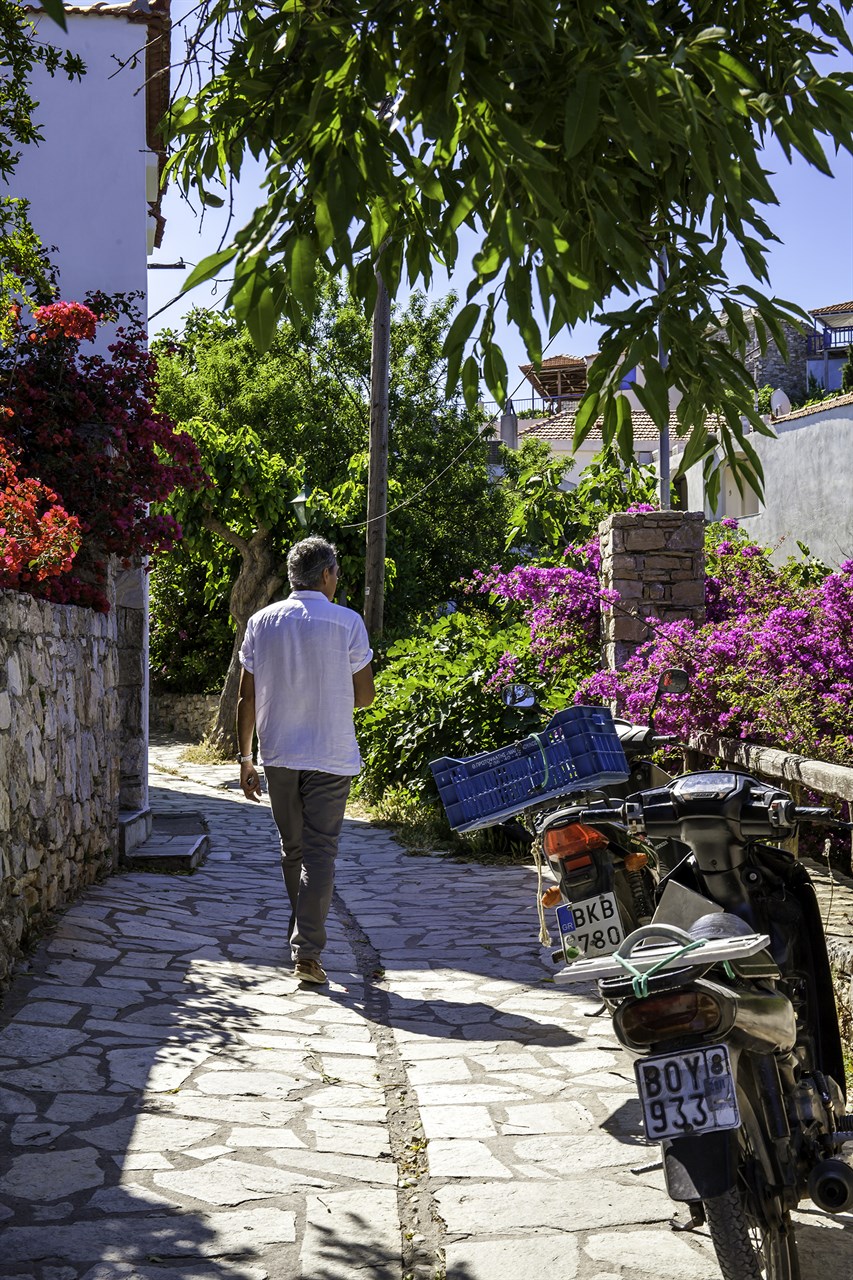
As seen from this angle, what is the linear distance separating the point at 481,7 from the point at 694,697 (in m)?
4.64

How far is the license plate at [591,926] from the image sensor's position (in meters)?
3.89

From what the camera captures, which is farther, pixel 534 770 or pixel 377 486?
pixel 377 486

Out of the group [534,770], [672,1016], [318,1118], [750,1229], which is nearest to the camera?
[672,1016]

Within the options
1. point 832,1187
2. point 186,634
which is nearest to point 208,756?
point 186,634

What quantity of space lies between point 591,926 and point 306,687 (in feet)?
8.10

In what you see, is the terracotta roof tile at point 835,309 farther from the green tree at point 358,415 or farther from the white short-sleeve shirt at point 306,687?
the white short-sleeve shirt at point 306,687

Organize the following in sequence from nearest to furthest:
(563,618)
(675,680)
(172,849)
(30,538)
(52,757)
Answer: (675,680)
(30,538)
(52,757)
(172,849)
(563,618)

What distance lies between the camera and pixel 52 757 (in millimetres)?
7133

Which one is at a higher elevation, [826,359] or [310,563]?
[826,359]

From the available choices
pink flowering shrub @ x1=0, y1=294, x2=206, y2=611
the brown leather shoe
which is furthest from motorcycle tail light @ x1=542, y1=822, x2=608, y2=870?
pink flowering shrub @ x1=0, y1=294, x2=206, y2=611

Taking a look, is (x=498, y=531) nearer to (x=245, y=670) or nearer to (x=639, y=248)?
(x=245, y=670)

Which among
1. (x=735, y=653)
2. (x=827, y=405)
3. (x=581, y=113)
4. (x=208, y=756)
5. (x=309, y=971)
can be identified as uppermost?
(x=827, y=405)

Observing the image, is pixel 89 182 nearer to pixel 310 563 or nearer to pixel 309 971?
pixel 310 563

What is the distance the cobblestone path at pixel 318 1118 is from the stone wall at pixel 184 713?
17.0 metres
